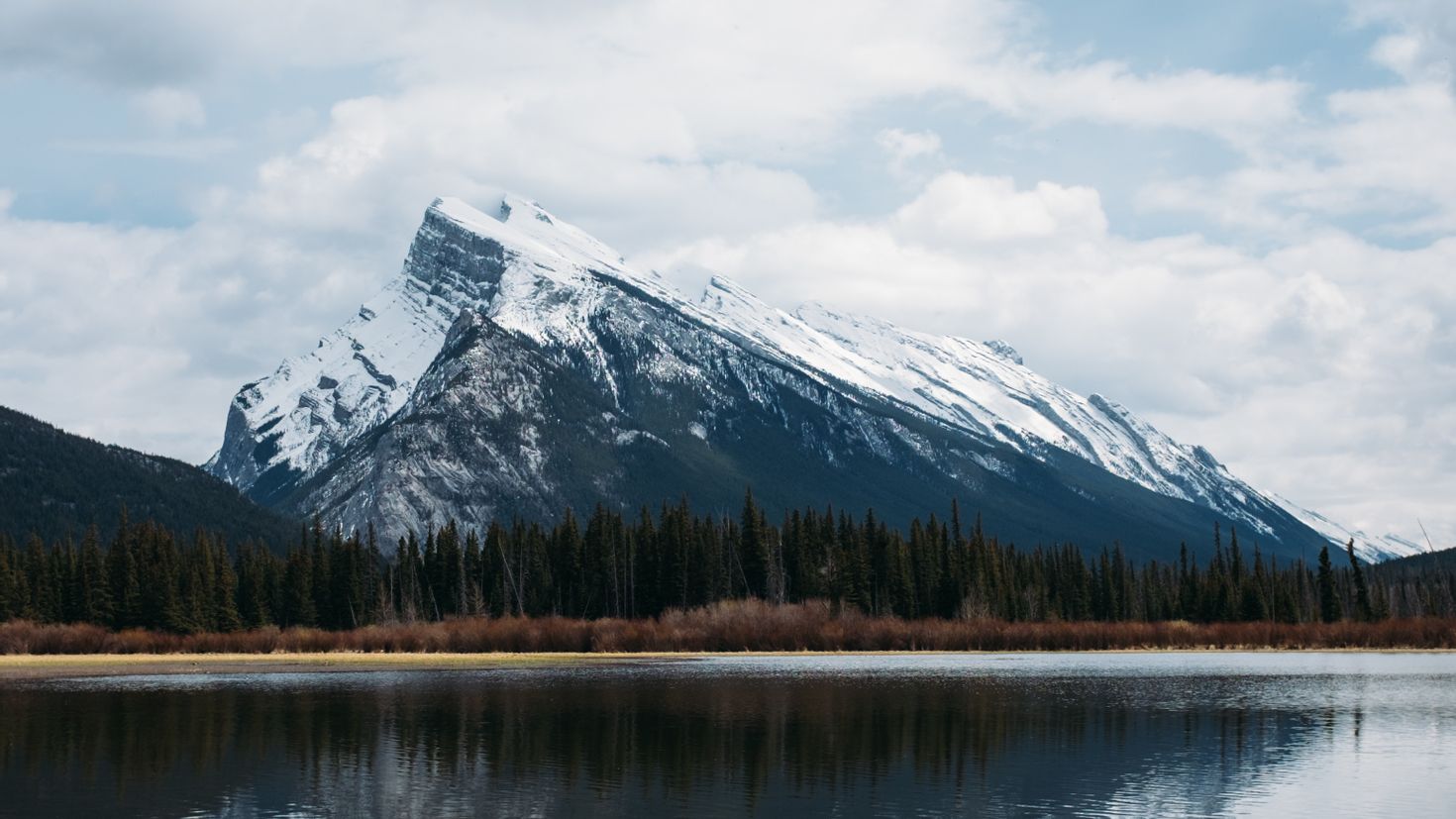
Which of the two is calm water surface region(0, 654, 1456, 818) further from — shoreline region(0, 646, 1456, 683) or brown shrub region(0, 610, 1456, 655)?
brown shrub region(0, 610, 1456, 655)

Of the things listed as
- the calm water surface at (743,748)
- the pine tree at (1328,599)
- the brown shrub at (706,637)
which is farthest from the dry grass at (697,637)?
the calm water surface at (743,748)

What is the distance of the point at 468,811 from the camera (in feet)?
151

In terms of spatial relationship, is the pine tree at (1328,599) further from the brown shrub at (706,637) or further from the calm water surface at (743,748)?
the calm water surface at (743,748)

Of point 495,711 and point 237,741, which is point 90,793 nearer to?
point 237,741

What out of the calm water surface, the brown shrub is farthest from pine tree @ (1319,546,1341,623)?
the calm water surface

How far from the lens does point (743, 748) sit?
61.2 m

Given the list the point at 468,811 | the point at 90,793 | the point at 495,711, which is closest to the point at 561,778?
the point at 468,811

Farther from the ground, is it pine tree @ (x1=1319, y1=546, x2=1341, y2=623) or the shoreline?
pine tree @ (x1=1319, y1=546, x2=1341, y2=623)

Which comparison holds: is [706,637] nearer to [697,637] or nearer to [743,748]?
[697,637]

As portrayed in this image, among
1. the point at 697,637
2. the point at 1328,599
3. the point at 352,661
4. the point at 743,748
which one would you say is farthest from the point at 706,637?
the point at 743,748

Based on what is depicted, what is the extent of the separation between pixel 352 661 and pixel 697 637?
125 feet

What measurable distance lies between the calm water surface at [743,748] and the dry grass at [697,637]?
57710 mm

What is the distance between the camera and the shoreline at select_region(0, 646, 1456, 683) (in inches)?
5113

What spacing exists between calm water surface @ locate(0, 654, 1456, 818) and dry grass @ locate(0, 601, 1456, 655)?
57710 millimetres
